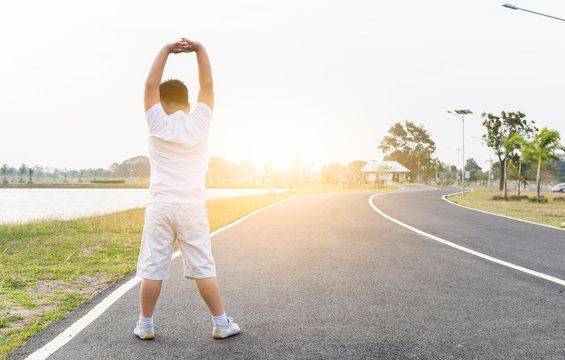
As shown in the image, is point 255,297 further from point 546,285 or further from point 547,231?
point 547,231

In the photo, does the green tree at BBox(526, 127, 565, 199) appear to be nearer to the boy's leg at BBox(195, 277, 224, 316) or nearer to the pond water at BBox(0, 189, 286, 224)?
the pond water at BBox(0, 189, 286, 224)

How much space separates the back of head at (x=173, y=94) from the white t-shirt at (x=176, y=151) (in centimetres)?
12

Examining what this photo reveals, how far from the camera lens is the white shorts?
3.24 metres

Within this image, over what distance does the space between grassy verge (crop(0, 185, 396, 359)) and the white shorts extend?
1173 millimetres

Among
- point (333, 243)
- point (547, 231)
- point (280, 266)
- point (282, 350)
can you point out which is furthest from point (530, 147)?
point (282, 350)

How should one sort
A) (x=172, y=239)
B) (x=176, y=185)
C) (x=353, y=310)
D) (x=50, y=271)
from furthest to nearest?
(x=50, y=271) → (x=353, y=310) → (x=172, y=239) → (x=176, y=185)

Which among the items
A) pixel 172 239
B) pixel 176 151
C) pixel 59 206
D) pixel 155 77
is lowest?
pixel 59 206

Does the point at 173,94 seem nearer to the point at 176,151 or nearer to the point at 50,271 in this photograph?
the point at 176,151

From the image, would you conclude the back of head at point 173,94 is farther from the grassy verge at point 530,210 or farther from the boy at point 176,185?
the grassy verge at point 530,210

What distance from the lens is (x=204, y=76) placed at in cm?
338

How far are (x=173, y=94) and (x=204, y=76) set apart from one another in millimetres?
278

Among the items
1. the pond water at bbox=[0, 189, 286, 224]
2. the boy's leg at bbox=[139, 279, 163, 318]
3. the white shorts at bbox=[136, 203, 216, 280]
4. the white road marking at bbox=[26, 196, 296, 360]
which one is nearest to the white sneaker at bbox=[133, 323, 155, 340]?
the boy's leg at bbox=[139, 279, 163, 318]

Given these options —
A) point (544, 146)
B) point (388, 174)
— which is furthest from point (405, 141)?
point (544, 146)

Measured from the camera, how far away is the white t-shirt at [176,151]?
3.23 metres
